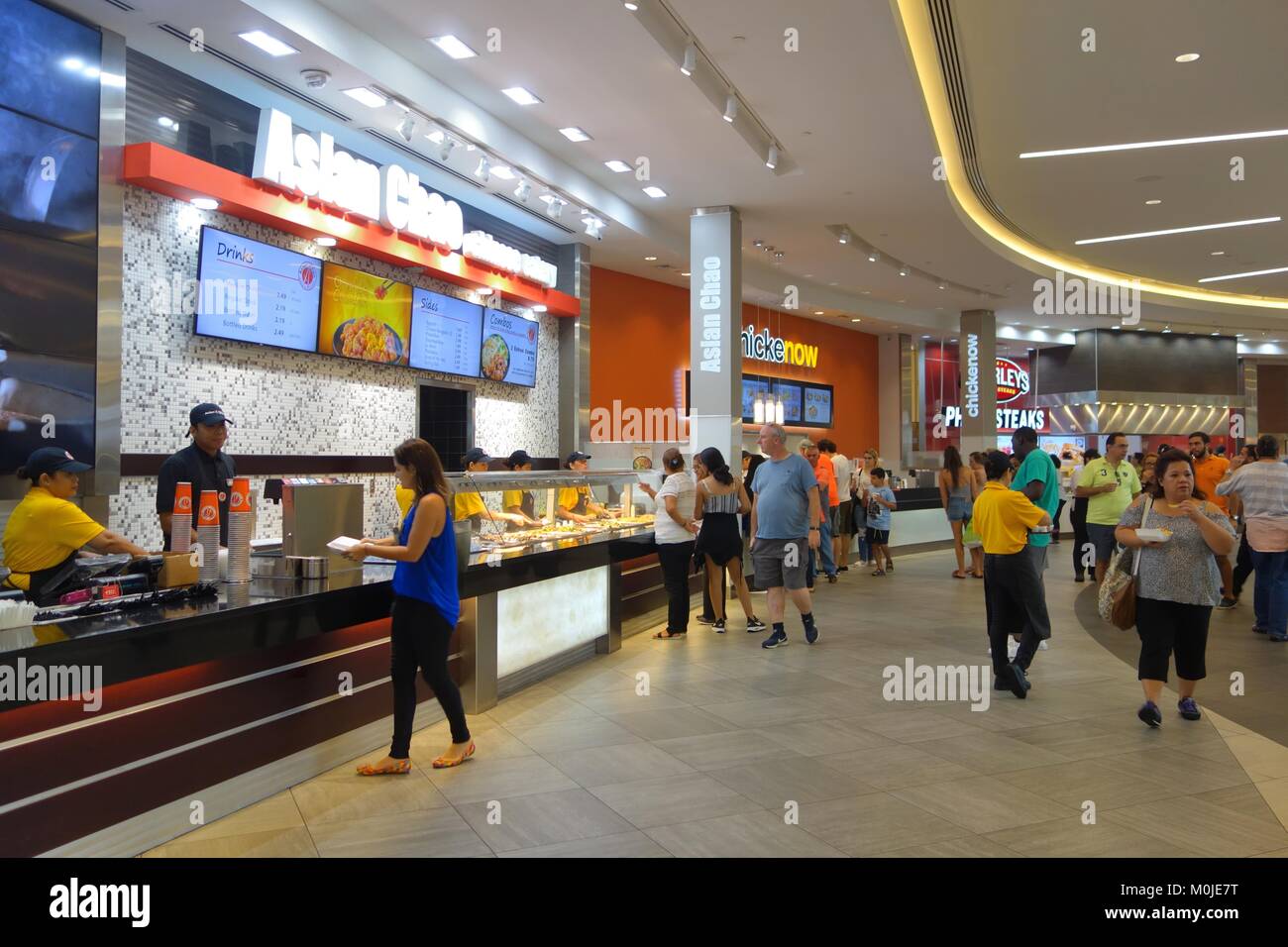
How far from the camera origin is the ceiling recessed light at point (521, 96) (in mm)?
7231

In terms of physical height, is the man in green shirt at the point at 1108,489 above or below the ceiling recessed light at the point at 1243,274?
below

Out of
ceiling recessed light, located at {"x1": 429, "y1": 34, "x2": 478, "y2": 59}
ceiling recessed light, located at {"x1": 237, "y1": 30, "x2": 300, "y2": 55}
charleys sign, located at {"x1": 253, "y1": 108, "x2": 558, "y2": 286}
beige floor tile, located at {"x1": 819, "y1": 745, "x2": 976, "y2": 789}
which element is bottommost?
beige floor tile, located at {"x1": 819, "y1": 745, "x2": 976, "y2": 789}

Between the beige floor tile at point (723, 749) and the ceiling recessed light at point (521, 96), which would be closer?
the beige floor tile at point (723, 749)

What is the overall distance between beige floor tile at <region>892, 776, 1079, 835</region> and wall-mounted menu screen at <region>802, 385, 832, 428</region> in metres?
14.0

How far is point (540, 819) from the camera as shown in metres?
3.53

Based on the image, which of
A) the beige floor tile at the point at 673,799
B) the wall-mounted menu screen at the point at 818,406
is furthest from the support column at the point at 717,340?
the wall-mounted menu screen at the point at 818,406

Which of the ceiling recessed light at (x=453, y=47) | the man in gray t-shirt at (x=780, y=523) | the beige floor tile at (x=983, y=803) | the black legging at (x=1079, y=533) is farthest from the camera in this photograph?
the black legging at (x=1079, y=533)

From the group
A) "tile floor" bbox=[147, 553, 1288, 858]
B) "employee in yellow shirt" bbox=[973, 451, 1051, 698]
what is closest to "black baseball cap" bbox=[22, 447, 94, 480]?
"tile floor" bbox=[147, 553, 1288, 858]

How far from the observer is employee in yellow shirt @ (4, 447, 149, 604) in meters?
3.87

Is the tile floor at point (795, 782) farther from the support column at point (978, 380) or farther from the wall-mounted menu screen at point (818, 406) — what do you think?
the support column at point (978, 380)

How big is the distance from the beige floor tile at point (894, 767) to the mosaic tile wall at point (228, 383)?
4.08 metres

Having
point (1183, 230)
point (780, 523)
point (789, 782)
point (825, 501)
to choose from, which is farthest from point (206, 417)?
point (1183, 230)

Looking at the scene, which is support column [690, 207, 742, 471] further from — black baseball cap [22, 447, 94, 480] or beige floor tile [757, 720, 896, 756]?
black baseball cap [22, 447, 94, 480]
